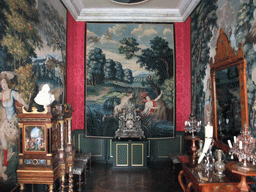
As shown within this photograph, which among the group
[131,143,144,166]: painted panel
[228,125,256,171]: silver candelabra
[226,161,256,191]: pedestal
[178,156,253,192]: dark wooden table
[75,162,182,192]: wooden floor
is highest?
[228,125,256,171]: silver candelabra

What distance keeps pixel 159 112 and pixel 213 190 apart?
15.0ft

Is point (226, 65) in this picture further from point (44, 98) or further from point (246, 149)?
point (44, 98)

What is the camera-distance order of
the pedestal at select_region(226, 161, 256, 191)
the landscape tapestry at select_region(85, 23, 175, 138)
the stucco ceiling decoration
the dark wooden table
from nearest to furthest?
the pedestal at select_region(226, 161, 256, 191) < the dark wooden table < the stucco ceiling decoration < the landscape tapestry at select_region(85, 23, 175, 138)

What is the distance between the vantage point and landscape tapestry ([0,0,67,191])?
384 centimetres

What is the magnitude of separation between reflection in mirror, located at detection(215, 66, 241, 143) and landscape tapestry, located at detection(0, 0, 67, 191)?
461 centimetres

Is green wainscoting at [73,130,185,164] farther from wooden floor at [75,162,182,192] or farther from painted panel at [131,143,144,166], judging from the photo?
painted panel at [131,143,144,166]

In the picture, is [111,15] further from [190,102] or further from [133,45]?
[190,102]

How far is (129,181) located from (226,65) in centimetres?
428

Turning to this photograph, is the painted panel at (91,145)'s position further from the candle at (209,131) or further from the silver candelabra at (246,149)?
the silver candelabra at (246,149)

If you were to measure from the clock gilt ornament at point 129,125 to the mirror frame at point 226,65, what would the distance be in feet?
9.53

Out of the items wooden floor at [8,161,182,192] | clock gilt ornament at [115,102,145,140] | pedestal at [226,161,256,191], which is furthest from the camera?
clock gilt ornament at [115,102,145,140]

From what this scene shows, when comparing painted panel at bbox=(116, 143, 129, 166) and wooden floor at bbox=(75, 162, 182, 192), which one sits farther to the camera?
→ painted panel at bbox=(116, 143, 129, 166)

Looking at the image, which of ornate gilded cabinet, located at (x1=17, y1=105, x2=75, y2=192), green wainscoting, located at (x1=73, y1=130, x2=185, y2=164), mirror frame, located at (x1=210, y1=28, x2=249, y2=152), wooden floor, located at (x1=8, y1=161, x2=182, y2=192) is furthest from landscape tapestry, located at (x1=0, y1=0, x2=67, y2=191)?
mirror frame, located at (x1=210, y1=28, x2=249, y2=152)

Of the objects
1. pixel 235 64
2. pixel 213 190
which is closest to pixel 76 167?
pixel 213 190
